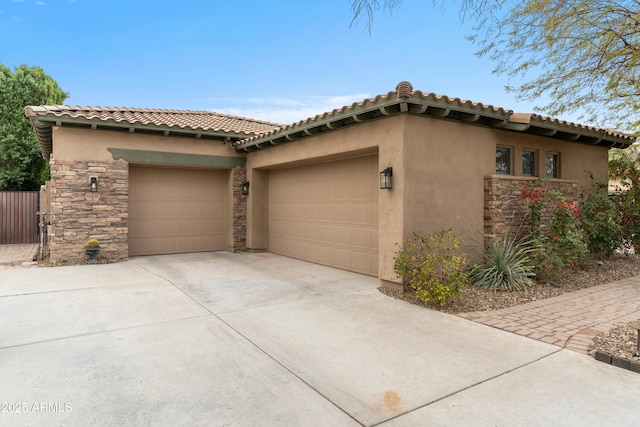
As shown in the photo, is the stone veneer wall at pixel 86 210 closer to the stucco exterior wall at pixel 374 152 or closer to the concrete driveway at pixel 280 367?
the concrete driveway at pixel 280 367

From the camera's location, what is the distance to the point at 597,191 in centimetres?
918

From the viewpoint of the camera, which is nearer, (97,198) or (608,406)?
(608,406)

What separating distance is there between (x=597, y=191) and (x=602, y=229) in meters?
1.26

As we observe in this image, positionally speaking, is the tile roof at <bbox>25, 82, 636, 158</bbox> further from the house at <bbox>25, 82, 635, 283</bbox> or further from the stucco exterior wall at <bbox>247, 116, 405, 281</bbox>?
the stucco exterior wall at <bbox>247, 116, 405, 281</bbox>

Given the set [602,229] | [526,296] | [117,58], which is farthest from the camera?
[117,58]

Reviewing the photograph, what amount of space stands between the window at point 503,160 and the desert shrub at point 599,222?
1.96 metres

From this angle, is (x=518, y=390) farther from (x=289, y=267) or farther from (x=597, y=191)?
(x=597, y=191)

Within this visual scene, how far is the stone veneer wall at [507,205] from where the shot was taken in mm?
7391

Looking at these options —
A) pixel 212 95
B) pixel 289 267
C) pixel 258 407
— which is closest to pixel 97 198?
pixel 289 267

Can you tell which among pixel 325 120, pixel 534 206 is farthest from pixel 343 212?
pixel 534 206

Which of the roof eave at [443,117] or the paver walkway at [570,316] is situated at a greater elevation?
the roof eave at [443,117]

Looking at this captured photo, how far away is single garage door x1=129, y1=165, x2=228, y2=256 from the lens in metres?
10.5

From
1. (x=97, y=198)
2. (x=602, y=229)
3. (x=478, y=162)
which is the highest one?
(x=478, y=162)

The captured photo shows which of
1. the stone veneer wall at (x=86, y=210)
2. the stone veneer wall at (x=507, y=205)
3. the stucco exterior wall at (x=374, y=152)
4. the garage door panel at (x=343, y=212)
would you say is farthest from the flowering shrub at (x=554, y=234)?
the stone veneer wall at (x=86, y=210)
